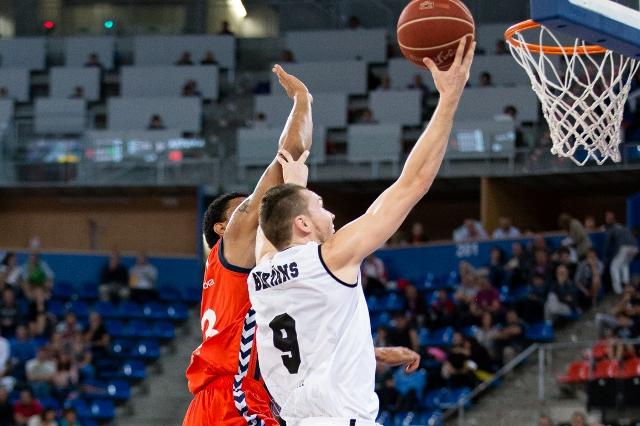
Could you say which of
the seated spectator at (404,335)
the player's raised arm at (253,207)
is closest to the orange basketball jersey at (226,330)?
the player's raised arm at (253,207)

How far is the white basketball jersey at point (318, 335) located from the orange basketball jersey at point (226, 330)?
2.85ft

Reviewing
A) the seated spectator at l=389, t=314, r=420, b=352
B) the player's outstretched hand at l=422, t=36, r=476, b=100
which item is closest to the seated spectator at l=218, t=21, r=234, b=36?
the seated spectator at l=389, t=314, r=420, b=352

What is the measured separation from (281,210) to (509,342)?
430 inches

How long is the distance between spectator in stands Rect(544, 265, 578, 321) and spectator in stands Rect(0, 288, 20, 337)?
A: 802 centimetres

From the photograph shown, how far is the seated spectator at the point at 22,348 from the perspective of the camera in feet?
58.5

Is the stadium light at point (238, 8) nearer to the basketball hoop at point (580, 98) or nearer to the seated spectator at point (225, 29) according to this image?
the seated spectator at point (225, 29)

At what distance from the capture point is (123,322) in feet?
65.2

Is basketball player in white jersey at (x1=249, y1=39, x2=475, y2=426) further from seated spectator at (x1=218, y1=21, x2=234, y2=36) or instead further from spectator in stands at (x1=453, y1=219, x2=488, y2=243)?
seated spectator at (x1=218, y1=21, x2=234, y2=36)

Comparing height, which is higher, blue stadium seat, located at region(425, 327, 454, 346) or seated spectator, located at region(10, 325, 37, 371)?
blue stadium seat, located at region(425, 327, 454, 346)

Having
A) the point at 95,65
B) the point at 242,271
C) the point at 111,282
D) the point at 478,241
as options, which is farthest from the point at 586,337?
the point at 95,65

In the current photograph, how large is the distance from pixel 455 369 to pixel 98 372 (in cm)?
601

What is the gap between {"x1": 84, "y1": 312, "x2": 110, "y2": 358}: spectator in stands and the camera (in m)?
18.4

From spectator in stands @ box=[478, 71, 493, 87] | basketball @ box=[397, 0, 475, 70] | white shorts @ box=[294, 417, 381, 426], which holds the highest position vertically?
spectator in stands @ box=[478, 71, 493, 87]

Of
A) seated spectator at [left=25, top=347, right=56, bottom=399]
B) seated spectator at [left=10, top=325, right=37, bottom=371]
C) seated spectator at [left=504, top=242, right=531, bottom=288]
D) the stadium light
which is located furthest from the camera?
the stadium light
